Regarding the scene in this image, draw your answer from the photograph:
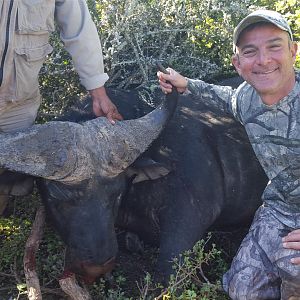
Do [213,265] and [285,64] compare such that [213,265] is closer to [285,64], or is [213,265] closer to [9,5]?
[285,64]

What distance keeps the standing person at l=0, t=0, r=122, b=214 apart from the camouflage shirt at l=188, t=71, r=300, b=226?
974 millimetres

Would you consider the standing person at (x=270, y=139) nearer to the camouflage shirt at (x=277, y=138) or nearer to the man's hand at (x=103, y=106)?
the camouflage shirt at (x=277, y=138)

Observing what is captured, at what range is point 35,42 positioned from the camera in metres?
4.48

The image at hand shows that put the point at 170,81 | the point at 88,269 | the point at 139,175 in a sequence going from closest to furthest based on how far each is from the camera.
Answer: the point at 88,269, the point at 170,81, the point at 139,175

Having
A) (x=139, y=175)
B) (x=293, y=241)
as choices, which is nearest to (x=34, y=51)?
(x=139, y=175)

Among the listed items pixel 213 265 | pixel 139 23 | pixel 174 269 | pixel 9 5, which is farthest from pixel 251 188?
pixel 9 5

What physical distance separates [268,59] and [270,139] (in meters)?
0.57

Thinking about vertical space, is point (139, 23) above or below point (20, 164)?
above

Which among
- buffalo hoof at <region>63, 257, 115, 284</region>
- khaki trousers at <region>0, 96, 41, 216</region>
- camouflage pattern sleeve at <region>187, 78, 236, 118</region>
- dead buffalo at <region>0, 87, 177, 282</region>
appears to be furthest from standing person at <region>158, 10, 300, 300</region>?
khaki trousers at <region>0, 96, 41, 216</region>

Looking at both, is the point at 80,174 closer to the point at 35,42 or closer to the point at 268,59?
the point at 35,42

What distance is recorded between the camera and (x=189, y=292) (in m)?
3.70

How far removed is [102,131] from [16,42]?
91 centimetres

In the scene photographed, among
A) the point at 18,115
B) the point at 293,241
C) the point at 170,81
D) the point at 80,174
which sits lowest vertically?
the point at 293,241

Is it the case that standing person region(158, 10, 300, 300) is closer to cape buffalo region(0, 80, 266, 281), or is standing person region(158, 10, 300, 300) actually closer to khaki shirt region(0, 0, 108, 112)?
cape buffalo region(0, 80, 266, 281)
